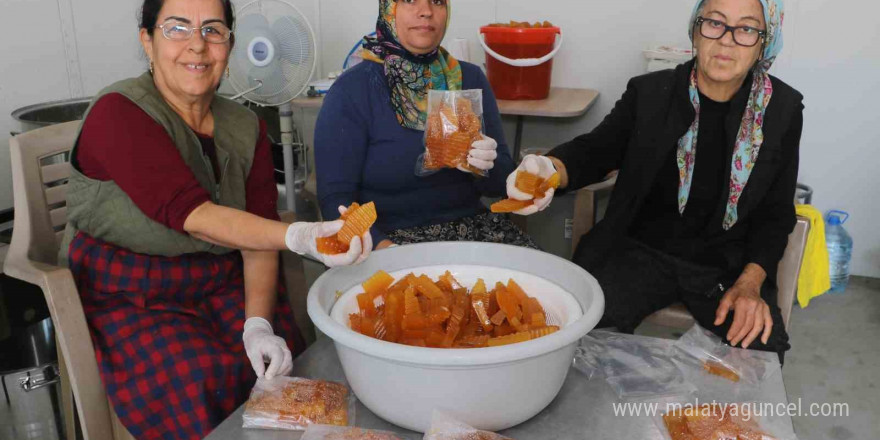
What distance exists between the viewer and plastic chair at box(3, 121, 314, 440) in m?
1.37

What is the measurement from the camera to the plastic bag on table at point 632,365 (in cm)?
119

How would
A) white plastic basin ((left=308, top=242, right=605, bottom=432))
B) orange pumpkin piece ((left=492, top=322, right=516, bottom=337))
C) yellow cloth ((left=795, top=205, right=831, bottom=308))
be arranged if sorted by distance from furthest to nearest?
yellow cloth ((left=795, top=205, right=831, bottom=308)) → orange pumpkin piece ((left=492, top=322, right=516, bottom=337)) → white plastic basin ((left=308, top=242, right=605, bottom=432))

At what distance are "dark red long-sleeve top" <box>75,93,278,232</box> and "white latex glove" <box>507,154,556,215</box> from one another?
0.75 meters

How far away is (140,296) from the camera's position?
5.02ft

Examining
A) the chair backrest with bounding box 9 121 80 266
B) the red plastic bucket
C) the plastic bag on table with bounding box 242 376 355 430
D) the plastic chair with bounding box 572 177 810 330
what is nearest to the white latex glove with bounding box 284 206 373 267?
the plastic bag on table with bounding box 242 376 355 430

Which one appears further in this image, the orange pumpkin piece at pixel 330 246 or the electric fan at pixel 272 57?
the electric fan at pixel 272 57

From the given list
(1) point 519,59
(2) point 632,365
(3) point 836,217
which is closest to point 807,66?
(3) point 836,217

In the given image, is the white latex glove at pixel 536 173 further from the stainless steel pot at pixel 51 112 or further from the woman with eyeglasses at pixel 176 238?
the stainless steel pot at pixel 51 112

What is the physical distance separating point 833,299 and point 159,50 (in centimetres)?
309

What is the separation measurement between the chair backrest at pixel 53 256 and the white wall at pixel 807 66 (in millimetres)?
2350

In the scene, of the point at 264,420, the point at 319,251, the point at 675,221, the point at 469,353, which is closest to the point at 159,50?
the point at 319,251

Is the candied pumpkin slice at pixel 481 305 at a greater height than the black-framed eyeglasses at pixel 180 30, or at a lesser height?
lesser

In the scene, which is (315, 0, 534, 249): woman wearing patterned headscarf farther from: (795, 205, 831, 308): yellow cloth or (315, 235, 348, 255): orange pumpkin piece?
(795, 205, 831, 308): yellow cloth

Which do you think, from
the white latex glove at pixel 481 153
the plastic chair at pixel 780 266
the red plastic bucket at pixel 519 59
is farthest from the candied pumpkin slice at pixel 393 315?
the red plastic bucket at pixel 519 59
